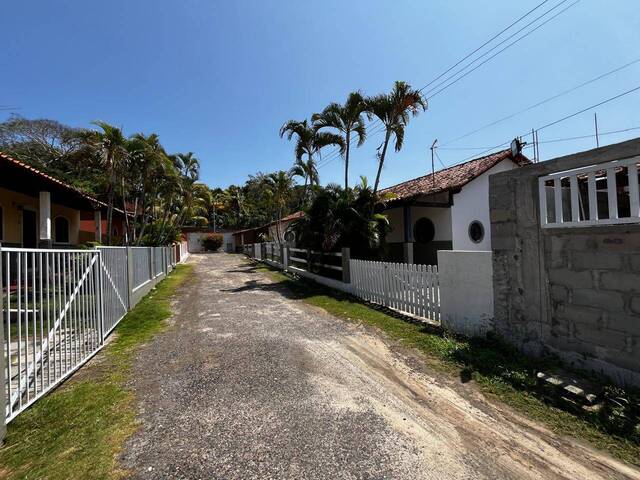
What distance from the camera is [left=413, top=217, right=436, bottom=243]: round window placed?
14.6 m

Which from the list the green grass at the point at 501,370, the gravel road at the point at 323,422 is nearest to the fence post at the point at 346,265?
the green grass at the point at 501,370

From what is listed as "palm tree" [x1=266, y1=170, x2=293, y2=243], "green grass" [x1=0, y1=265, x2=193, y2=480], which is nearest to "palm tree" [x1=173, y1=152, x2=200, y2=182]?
"palm tree" [x1=266, y1=170, x2=293, y2=243]

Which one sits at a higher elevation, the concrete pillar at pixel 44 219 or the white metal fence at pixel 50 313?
the concrete pillar at pixel 44 219

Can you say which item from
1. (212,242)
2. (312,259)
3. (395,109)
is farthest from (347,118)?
(212,242)

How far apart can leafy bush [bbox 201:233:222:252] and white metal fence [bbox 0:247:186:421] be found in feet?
125

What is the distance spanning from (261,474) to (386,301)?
5989mm

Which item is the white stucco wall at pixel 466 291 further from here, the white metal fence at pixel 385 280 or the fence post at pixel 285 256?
the fence post at pixel 285 256

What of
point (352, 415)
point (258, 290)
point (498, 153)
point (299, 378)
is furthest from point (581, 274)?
point (498, 153)

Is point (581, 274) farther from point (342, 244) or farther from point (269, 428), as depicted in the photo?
point (342, 244)

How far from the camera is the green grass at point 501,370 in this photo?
2850mm

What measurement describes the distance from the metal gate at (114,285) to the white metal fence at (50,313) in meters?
0.02

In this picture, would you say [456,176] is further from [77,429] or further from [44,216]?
[44,216]

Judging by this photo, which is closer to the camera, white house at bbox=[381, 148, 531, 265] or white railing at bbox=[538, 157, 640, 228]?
white railing at bbox=[538, 157, 640, 228]

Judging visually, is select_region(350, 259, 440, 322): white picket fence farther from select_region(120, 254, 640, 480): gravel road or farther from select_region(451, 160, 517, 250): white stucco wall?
select_region(451, 160, 517, 250): white stucco wall
